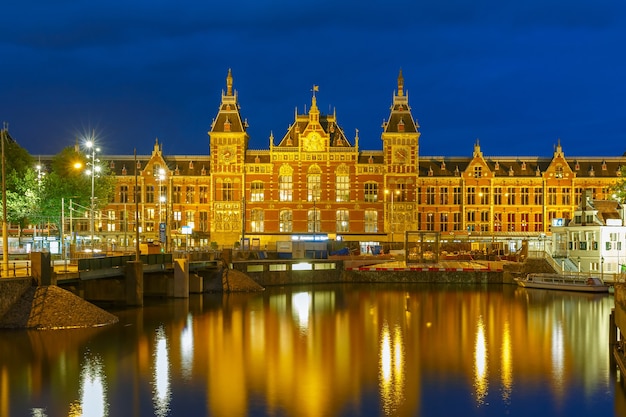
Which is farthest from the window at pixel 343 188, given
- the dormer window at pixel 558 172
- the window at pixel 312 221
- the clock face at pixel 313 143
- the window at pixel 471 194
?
the dormer window at pixel 558 172

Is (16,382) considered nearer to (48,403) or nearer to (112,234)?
(48,403)

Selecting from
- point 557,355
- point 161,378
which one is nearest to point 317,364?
point 161,378

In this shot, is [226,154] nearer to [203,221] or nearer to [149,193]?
[203,221]

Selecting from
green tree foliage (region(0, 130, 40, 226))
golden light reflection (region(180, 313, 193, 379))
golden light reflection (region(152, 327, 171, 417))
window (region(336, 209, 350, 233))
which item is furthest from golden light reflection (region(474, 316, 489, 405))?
window (region(336, 209, 350, 233))

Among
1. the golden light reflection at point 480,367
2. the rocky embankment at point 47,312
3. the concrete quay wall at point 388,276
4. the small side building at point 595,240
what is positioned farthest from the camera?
the concrete quay wall at point 388,276

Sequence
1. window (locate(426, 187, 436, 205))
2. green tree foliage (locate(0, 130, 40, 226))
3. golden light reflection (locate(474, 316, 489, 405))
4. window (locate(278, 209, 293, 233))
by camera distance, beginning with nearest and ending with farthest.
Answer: golden light reflection (locate(474, 316, 489, 405)) → green tree foliage (locate(0, 130, 40, 226)) → window (locate(278, 209, 293, 233)) → window (locate(426, 187, 436, 205))

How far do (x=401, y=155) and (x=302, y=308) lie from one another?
139ft

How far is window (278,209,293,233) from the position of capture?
9375cm

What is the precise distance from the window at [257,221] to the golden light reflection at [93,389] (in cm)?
5930

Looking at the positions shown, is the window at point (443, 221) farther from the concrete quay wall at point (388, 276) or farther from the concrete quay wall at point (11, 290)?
the concrete quay wall at point (11, 290)

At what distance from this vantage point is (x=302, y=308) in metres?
55.2

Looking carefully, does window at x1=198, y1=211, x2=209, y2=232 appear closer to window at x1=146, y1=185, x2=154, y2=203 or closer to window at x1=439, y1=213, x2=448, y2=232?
window at x1=146, y1=185, x2=154, y2=203

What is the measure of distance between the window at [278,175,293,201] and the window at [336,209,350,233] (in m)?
6.47

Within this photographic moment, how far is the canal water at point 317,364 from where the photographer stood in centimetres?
2723
